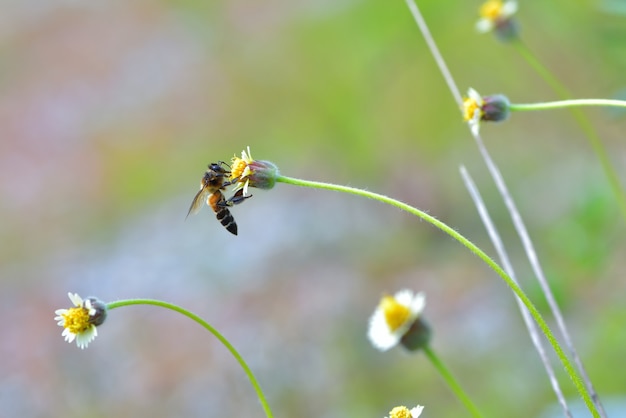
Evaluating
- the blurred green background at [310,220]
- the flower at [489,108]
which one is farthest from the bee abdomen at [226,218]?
the blurred green background at [310,220]

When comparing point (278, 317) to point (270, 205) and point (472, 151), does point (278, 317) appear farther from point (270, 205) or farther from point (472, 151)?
point (472, 151)

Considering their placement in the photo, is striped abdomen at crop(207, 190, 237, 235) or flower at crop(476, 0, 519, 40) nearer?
striped abdomen at crop(207, 190, 237, 235)

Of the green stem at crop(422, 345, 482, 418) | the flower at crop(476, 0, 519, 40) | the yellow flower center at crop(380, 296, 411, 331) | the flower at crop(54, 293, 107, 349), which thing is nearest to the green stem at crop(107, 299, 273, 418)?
the flower at crop(54, 293, 107, 349)

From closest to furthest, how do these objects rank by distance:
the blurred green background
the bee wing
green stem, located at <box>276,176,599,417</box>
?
green stem, located at <box>276,176,599,417</box> < the bee wing < the blurred green background

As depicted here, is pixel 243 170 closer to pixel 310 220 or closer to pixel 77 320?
pixel 77 320

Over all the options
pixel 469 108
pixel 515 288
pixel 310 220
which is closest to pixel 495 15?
pixel 469 108

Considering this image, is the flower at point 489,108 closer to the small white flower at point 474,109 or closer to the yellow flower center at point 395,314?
the small white flower at point 474,109

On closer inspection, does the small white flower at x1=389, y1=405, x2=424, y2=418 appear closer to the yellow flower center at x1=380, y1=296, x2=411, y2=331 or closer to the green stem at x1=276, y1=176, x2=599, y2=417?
the green stem at x1=276, y1=176, x2=599, y2=417
